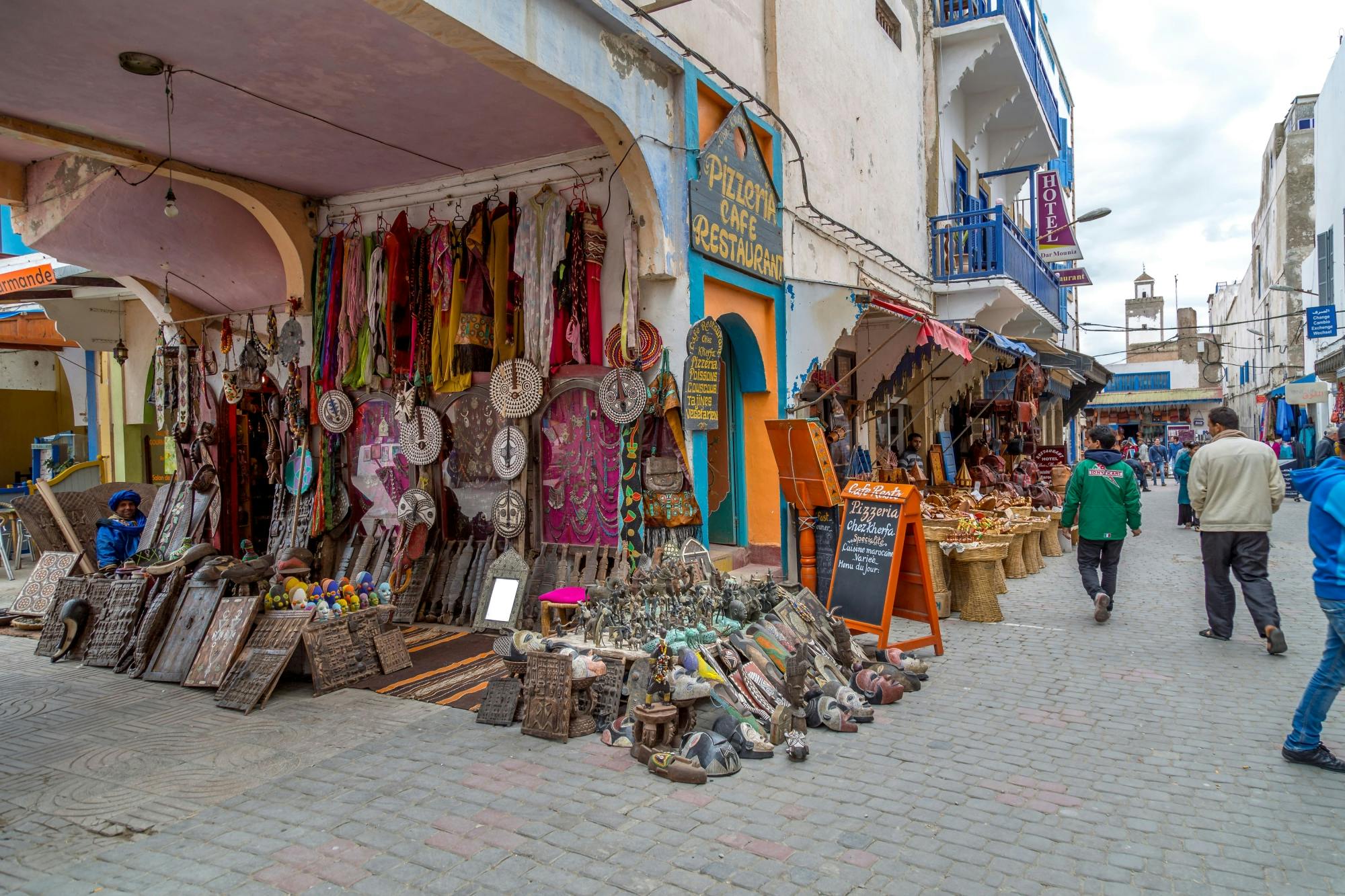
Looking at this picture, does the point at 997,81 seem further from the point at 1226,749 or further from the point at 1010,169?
the point at 1226,749

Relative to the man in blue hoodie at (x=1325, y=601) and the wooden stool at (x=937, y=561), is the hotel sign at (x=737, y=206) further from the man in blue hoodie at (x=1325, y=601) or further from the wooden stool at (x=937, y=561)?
the man in blue hoodie at (x=1325, y=601)

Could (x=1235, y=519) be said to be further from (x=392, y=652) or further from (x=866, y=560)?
(x=392, y=652)

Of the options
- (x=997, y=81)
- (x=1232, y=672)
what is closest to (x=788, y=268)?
(x=1232, y=672)

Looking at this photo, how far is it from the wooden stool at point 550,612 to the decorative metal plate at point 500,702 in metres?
0.72

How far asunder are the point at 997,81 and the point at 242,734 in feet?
51.8

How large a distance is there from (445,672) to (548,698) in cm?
170

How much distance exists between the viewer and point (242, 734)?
4895 mm

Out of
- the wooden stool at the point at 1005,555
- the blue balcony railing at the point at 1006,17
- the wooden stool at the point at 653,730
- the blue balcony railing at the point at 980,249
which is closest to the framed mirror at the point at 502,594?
the wooden stool at the point at 653,730

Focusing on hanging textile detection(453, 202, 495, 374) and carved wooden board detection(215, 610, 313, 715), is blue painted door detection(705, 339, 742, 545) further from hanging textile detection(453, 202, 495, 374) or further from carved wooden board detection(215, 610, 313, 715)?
carved wooden board detection(215, 610, 313, 715)

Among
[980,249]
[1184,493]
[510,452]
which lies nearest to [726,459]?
[510,452]

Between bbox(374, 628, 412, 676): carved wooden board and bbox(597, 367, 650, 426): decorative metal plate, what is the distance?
2.51m

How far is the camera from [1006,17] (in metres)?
13.4

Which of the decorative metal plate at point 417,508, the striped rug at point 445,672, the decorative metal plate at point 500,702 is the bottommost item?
the striped rug at point 445,672

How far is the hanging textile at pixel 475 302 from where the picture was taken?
7.74m
